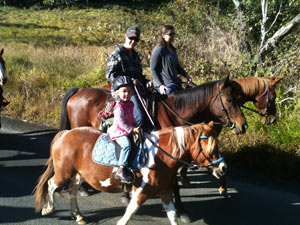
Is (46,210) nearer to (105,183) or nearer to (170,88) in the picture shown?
(105,183)

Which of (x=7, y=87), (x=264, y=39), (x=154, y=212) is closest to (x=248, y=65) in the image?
(x=264, y=39)

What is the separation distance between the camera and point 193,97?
4.55 m

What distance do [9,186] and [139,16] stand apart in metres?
9.28

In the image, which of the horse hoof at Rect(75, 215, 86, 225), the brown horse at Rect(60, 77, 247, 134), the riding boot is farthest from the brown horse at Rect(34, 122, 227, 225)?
the brown horse at Rect(60, 77, 247, 134)

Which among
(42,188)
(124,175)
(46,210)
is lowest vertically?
(46,210)

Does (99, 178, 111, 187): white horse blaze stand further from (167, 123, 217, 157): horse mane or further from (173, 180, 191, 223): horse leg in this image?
(173, 180, 191, 223): horse leg

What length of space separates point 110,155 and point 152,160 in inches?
19.7

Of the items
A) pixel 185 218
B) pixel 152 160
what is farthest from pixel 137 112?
pixel 185 218

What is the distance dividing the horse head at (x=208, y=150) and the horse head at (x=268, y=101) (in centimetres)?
218

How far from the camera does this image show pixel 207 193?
497 centimetres

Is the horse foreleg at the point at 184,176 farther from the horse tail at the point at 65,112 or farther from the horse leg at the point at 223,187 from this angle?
the horse tail at the point at 65,112

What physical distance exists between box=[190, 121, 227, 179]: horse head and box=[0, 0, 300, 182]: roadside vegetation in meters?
2.78

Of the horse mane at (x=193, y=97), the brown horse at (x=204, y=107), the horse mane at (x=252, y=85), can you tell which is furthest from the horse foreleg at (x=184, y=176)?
the horse mane at (x=252, y=85)

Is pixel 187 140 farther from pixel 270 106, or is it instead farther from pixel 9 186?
pixel 9 186
